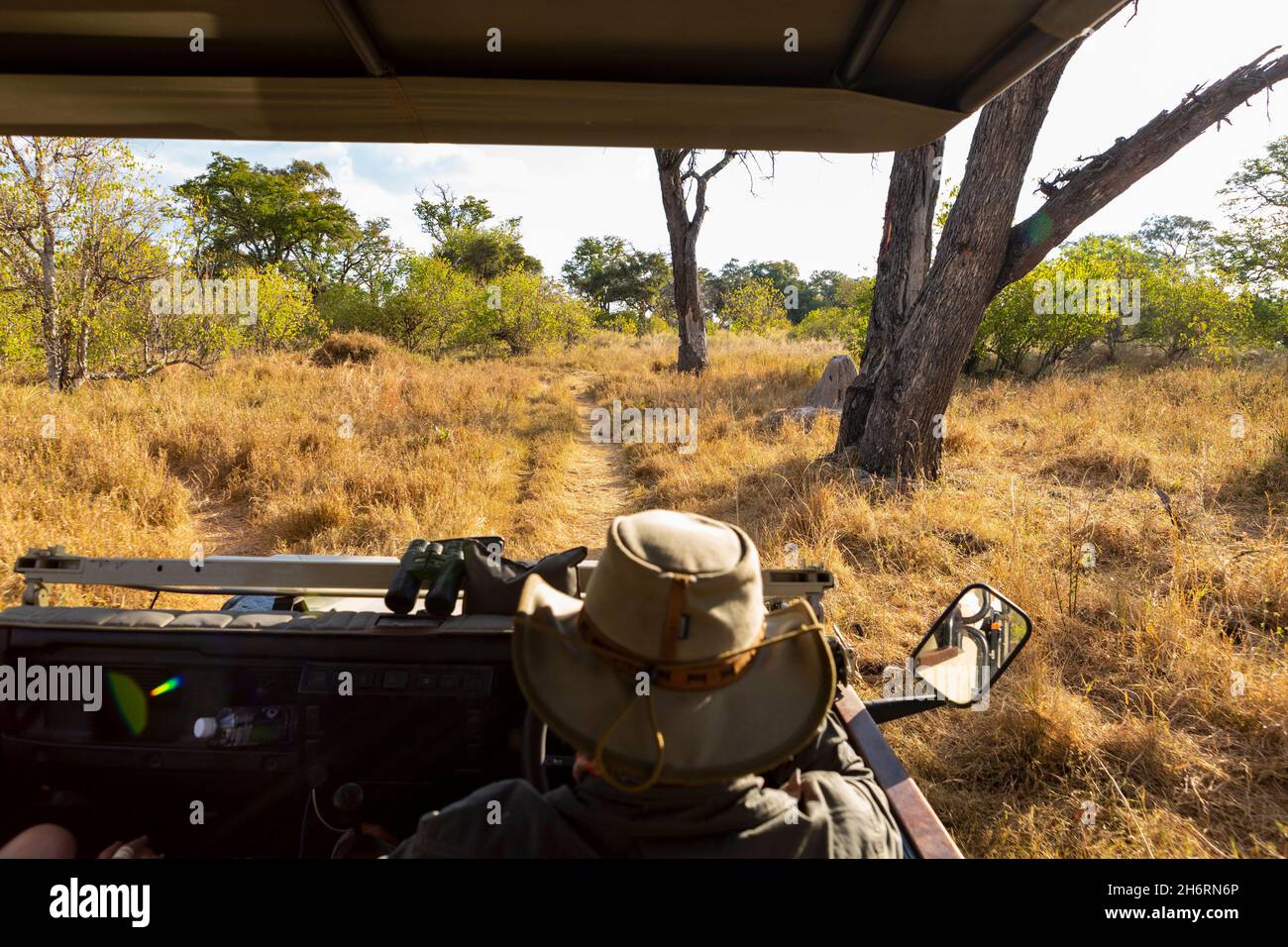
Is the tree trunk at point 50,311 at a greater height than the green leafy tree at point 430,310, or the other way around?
the green leafy tree at point 430,310

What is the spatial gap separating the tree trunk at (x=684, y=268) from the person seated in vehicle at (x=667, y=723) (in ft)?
47.1

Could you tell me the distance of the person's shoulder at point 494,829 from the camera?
1173 millimetres

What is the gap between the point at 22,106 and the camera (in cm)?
192

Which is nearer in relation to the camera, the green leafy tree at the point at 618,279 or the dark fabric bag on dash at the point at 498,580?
the dark fabric bag on dash at the point at 498,580

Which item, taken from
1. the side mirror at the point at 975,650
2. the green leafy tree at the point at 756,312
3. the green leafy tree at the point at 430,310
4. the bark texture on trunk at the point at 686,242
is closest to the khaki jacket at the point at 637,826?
the side mirror at the point at 975,650

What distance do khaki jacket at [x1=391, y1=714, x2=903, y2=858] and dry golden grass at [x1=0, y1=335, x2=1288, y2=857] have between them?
1.92 m

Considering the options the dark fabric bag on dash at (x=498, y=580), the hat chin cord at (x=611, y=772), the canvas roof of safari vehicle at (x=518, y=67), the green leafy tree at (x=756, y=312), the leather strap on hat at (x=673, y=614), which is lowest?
the hat chin cord at (x=611, y=772)

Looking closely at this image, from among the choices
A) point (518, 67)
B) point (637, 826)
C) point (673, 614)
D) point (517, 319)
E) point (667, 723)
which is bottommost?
point (637, 826)

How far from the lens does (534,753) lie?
5.27ft

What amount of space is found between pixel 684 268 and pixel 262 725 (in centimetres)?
1513

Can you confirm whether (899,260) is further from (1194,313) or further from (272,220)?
(272,220)

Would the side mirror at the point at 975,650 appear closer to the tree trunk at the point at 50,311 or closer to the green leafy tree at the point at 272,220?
the tree trunk at the point at 50,311

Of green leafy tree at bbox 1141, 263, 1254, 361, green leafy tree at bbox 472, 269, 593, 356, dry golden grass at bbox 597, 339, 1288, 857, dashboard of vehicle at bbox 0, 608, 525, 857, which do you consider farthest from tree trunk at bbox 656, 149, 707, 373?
dashboard of vehicle at bbox 0, 608, 525, 857

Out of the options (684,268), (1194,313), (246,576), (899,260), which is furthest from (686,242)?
(246,576)
